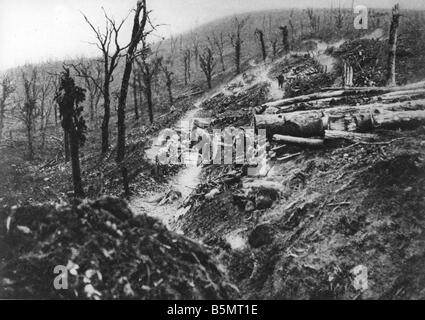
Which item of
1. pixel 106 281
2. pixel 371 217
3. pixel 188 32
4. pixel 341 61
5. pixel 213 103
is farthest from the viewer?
pixel 188 32

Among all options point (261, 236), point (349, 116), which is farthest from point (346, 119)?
point (261, 236)

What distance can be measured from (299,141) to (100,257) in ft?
19.5

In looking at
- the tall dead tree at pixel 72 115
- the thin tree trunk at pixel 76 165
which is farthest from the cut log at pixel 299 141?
the thin tree trunk at pixel 76 165

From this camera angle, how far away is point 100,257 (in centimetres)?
688

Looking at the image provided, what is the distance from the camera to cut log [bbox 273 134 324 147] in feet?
32.2

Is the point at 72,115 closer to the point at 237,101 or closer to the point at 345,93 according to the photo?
the point at 345,93

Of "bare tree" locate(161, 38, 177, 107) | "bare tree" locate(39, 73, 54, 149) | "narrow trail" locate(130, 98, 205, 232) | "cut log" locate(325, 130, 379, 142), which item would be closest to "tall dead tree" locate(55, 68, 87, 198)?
"narrow trail" locate(130, 98, 205, 232)

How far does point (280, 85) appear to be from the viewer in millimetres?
21969

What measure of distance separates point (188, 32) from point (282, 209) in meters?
88.0

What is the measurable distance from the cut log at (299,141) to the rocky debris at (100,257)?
424 cm

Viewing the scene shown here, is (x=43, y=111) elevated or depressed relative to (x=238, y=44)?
depressed

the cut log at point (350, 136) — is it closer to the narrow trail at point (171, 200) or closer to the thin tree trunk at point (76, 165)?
the narrow trail at point (171, 200)
